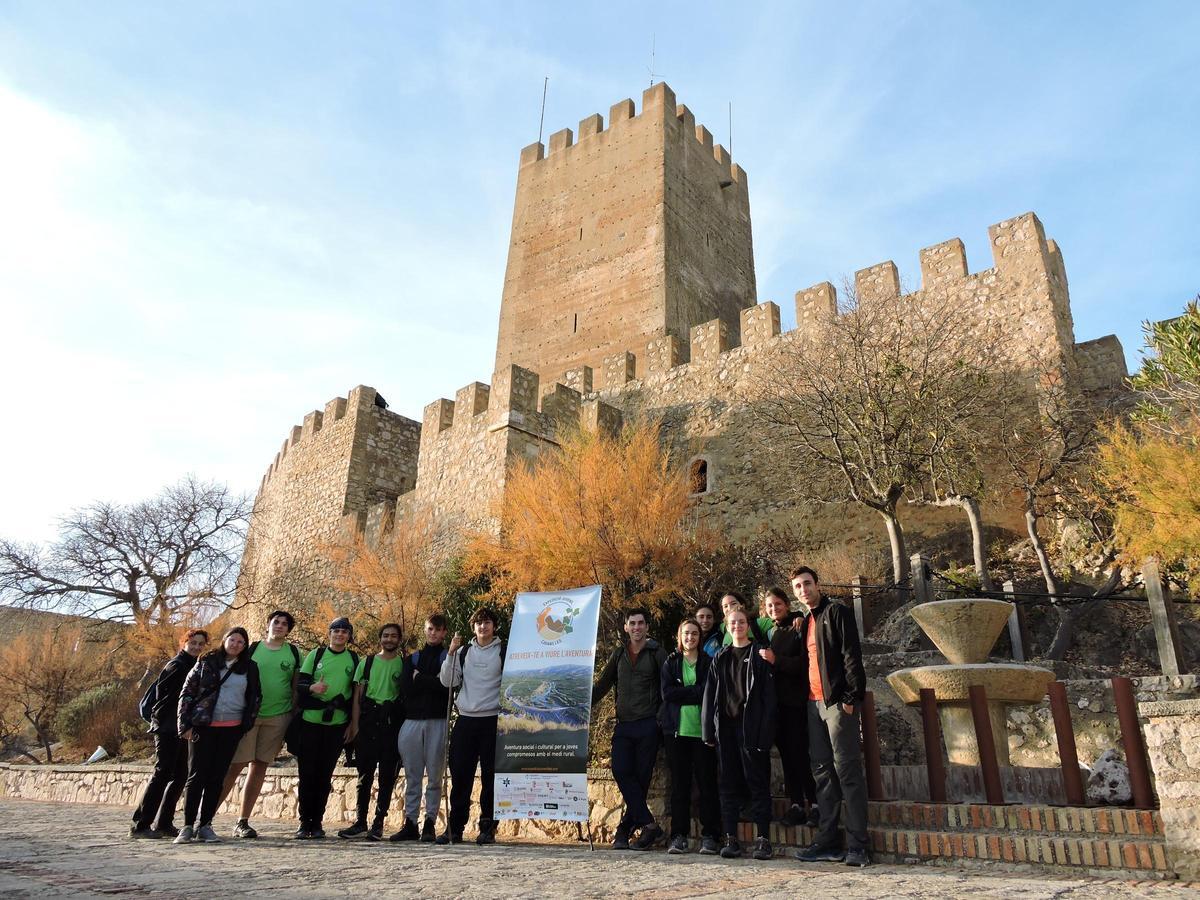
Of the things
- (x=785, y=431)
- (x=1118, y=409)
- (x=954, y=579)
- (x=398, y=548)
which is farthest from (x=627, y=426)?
(x=1118, y=409)

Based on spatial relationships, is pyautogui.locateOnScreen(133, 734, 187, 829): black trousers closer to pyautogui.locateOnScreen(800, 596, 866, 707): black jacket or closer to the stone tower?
pyautogui.locateOnScreen(800, 596, 866, 707): black jacket

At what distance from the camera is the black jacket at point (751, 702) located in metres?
4.51

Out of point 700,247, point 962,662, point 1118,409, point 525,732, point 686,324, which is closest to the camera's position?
point 525,732

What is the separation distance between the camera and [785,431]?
45.2 feet

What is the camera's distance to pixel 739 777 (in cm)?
466

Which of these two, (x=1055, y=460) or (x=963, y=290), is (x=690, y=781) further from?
(x=963, y=290)

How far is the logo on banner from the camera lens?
530cm

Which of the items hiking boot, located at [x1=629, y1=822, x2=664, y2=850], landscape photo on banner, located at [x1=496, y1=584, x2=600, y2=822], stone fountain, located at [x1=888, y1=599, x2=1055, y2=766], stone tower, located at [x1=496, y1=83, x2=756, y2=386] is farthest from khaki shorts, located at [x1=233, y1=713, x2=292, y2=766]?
stone tower, located at [x1=496, y1=83, x2=756, y2=386]

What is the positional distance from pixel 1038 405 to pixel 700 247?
11.7 meters

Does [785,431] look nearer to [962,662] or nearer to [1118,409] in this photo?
[1118,409]

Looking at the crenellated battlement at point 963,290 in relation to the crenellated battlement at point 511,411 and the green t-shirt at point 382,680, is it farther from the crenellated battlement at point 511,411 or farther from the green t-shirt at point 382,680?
the green t-shirt at point 382,680

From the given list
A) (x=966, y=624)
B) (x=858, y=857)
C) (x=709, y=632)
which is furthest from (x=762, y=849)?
(x=966, y=624)

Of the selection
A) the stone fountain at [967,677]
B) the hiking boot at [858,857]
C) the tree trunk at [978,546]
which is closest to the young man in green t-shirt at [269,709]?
the hiking boot at [858,857]

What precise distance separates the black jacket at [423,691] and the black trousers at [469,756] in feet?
0.62
